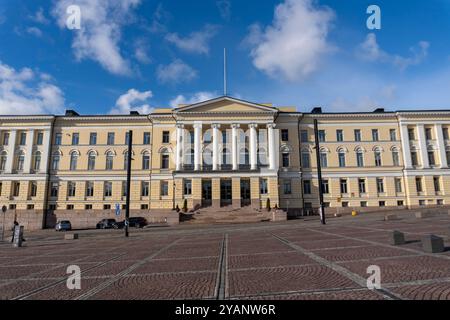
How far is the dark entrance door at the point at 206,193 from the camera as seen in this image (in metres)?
45.2

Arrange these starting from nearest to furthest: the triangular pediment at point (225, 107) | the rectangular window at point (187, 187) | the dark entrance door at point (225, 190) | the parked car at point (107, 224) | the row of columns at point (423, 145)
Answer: the parked car at point (107, 224) < the rectangular window at point (187, 187) < the dark entrance door at point (225, 190) < the triangular pediment at point (225, 107) < the row of columns at point (423, 145)

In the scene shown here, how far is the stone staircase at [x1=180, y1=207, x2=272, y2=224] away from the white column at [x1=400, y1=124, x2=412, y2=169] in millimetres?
25594

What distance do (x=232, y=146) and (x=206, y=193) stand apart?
27.5 ft

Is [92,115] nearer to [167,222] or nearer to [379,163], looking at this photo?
[167,222]

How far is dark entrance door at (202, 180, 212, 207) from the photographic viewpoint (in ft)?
148

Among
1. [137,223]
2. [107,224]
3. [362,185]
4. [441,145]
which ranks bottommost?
[107,224]

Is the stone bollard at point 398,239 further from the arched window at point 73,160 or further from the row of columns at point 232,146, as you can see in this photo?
the arched window at point 73,160

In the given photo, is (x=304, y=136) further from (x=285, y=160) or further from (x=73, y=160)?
(x=73, y=160)

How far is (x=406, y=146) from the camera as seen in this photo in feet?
160

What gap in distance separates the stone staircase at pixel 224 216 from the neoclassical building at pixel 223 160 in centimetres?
366

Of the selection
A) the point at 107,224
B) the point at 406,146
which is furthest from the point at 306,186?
the point at 107,224

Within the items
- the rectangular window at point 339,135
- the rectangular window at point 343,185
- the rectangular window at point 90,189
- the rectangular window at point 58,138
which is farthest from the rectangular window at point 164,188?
→ the rectangular window at point 339,135

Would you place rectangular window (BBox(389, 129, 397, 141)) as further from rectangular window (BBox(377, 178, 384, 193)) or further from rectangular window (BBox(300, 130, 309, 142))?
rectangular window (BBox(300, 130, 309, 142))

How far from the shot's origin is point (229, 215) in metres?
40.6
